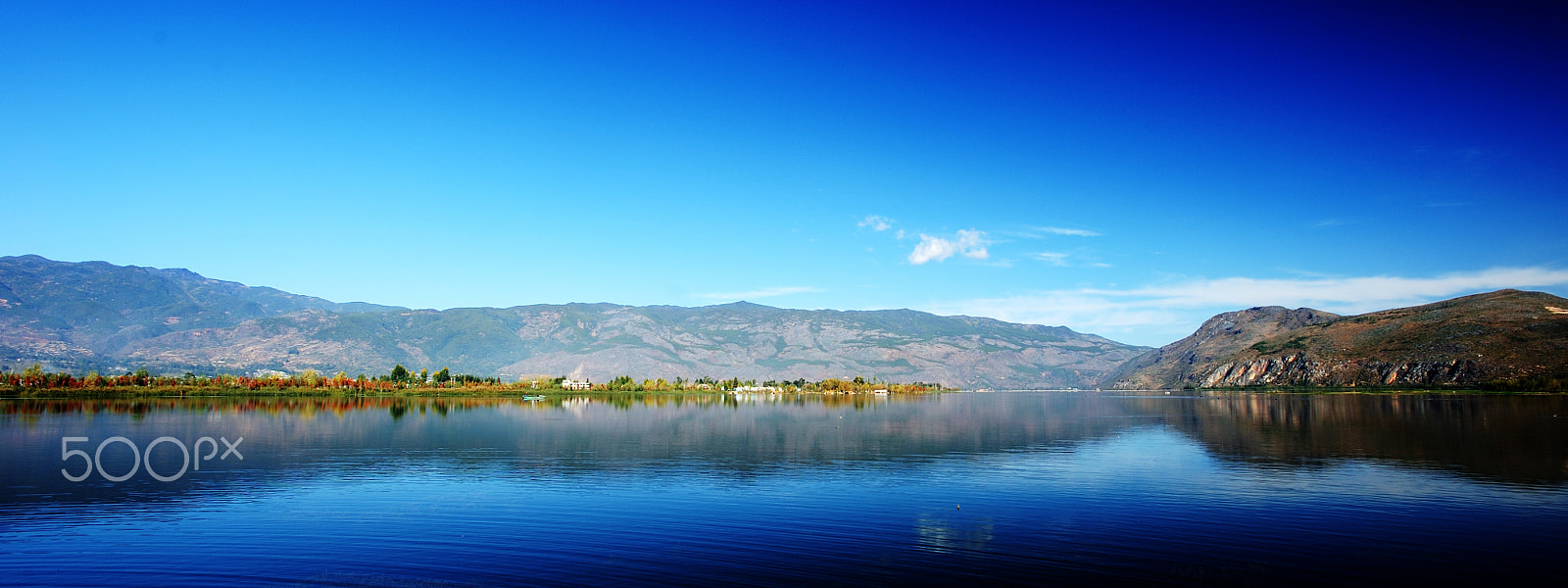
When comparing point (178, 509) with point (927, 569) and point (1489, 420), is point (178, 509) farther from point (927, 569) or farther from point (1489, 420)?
point (1489, 420)

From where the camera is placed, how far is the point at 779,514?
104 feet

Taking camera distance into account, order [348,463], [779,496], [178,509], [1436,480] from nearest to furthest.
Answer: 1. [178,509]
2. [779,496]
3. [1436,480]
4. [348,463]

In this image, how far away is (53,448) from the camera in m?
53.9

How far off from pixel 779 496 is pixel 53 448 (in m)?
51.6

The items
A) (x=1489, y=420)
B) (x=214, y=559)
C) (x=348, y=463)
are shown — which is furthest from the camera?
(x=1489, y=420)

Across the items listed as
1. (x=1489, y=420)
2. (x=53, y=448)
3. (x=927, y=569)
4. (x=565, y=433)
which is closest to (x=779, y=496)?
(x=927, y=569)

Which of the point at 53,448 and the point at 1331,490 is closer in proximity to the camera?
the point at 1331,490

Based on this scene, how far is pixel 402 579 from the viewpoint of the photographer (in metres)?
21.4

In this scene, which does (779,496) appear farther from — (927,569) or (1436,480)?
(1436,480)

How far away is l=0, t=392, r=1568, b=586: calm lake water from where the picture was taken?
22639mm

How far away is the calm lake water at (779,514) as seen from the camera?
22.6 metres

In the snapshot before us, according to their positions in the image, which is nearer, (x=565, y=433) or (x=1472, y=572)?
(x=1472, y=572)

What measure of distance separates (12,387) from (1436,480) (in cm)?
21774

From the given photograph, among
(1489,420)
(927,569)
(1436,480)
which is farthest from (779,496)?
(1489,420)
